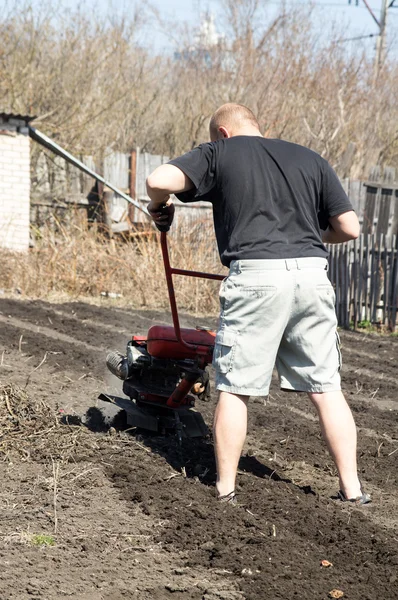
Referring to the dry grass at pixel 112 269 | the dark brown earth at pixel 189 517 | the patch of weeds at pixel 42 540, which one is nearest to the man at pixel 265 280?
the dark brown earth at pixel 189 517

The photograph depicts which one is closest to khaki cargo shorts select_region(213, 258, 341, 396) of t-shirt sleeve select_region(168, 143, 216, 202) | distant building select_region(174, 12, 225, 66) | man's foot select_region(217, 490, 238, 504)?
t-shirt sleeve select_region(168, 143, 216, 202)

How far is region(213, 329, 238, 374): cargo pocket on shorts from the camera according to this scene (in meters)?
3.54

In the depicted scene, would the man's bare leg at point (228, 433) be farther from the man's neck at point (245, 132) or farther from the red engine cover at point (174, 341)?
the man's neck at point (245, 132)

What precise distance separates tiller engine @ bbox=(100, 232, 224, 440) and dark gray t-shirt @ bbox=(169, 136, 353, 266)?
21.2 inches

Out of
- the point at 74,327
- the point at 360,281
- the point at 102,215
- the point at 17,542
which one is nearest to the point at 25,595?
the point at 17,542

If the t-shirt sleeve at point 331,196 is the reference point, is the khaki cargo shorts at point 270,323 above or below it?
below

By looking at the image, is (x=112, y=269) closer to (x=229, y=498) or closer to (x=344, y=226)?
(x=344, y=226)

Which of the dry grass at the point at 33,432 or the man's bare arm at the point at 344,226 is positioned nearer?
the man's bare arm at the point at 344,226

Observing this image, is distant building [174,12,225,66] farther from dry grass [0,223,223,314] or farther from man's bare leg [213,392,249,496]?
man's bare leg [213,392,249,496]

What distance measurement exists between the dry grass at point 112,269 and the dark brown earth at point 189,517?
18.6 feet

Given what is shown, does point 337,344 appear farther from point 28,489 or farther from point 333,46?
point 333,46

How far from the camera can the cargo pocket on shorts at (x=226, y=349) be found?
3.54 m

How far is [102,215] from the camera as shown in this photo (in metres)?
16.3

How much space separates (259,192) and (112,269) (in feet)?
27.6
